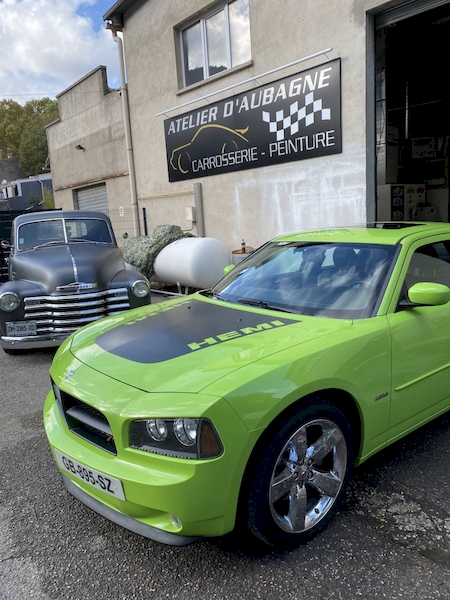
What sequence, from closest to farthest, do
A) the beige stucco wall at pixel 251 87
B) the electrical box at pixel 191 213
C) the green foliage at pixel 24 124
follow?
the beige stucco wall at pixel 251 87
the electrical box at pixel 191 213
the green foliage at pixel 24 124

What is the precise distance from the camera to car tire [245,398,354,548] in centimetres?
212

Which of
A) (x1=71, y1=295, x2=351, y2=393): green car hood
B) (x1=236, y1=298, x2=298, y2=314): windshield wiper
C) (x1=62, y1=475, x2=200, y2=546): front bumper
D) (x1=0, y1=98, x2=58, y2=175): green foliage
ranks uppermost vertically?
(x1=0, y1=98, x2=58, y2=175): green foliage

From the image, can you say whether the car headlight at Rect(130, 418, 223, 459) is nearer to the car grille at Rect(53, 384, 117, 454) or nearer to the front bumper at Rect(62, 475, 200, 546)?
the car grille at Rect(53, 384, 117, 454)

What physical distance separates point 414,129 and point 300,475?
11214 mm

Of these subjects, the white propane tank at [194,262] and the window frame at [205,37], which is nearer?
the white propane tank at [194,262]

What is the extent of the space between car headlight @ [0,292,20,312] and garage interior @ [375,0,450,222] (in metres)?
7.69

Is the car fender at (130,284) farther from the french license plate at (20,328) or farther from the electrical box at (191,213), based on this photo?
the electrical box at (191,213)

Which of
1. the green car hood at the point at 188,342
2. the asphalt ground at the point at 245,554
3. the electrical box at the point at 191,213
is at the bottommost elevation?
the asphalt ground at the point at 245,554

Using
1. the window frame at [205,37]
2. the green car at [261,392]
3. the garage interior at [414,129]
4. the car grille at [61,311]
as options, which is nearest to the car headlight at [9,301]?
the car grille at [61,311]

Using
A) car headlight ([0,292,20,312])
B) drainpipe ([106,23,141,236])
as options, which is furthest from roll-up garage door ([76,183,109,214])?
car headlight ([0,292,20,312])

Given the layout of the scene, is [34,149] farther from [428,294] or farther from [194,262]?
[428,294]

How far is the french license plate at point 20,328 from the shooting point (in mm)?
5430

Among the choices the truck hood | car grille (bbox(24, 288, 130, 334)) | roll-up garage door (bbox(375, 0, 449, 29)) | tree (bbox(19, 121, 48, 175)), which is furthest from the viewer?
tree (bbox(19, 121, 48, 175))

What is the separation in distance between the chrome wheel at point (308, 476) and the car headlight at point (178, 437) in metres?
0.40
